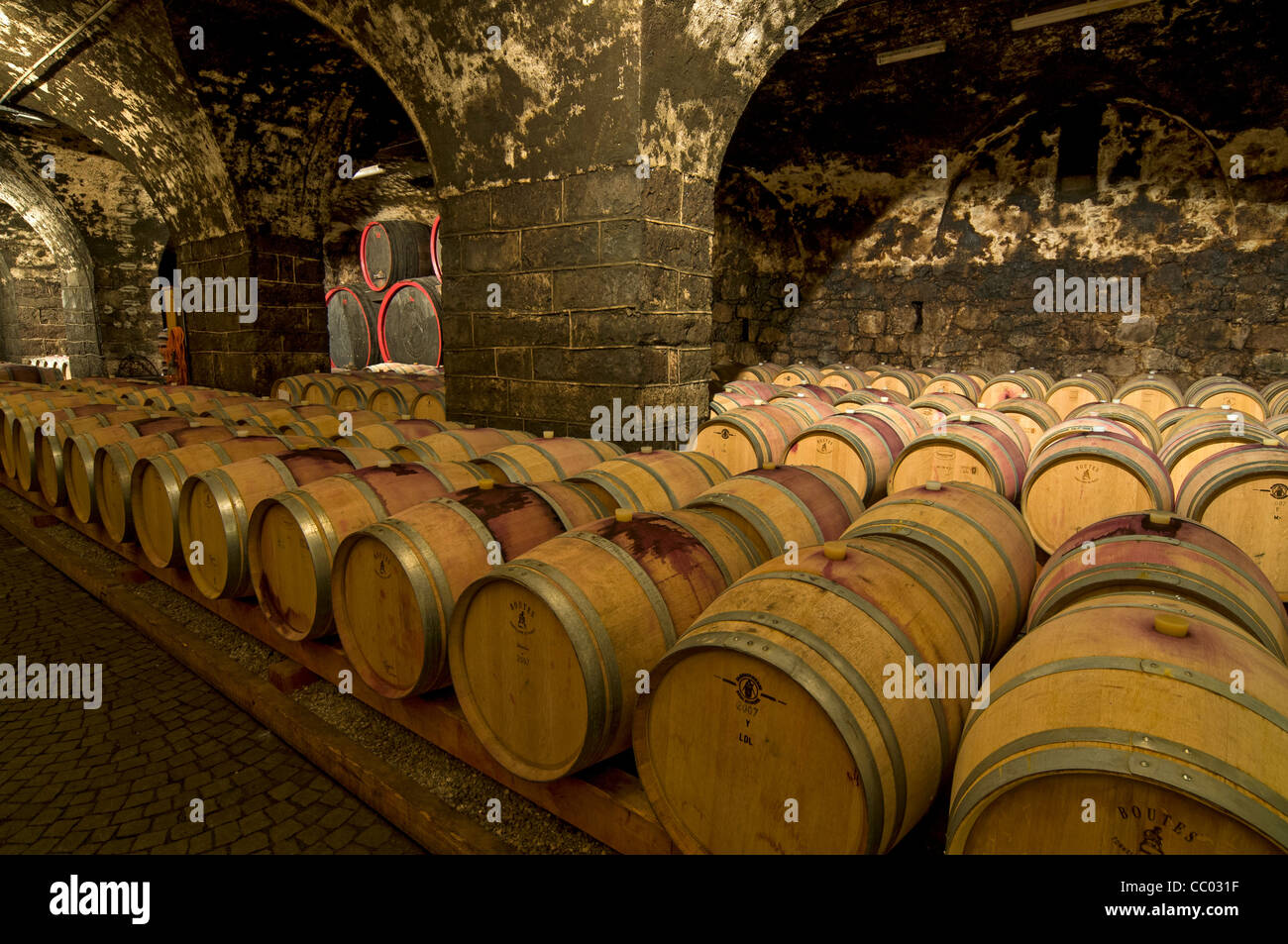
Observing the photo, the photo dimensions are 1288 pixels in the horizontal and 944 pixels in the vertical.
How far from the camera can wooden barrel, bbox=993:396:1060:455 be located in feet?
17.5

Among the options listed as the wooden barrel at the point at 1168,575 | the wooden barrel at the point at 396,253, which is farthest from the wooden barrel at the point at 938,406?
the wooden barrel at the point at 396,253

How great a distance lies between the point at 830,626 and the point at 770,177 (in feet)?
35.4

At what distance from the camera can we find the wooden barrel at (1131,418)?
4883 millimetres

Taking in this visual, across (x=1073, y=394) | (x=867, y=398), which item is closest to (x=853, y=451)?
(x=867, y=398)

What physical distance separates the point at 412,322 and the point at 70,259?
7.73m

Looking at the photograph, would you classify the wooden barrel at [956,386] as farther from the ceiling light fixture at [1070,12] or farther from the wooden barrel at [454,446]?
the wooden barrel at [454,446]

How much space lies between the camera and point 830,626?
5.53ft

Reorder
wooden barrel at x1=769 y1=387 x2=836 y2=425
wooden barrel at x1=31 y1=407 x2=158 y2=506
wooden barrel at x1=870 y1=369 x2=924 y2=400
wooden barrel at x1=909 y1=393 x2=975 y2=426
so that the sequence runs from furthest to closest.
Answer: wooden barrel at x1=870 y1=369 x2=924 y2=400
wooden barrel at x1=909 y1=393 x2=975 y2=426
wooden barrel at x1=769 y1=387 x2=836 y2=425
wooden barrel at x1=31 y1=407 x2=158 y2=506

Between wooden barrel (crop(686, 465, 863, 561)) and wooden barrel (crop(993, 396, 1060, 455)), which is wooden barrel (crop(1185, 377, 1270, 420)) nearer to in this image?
wooden barrel (crop(993, 396, 1060, 455))

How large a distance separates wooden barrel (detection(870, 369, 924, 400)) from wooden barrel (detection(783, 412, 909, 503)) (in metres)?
4.36

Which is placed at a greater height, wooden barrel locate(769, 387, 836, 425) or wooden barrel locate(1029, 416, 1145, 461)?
wooden barrel locate(769, 387, 836, 425)

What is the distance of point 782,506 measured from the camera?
290 centimetres

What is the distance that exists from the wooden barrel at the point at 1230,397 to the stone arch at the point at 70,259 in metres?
17.0

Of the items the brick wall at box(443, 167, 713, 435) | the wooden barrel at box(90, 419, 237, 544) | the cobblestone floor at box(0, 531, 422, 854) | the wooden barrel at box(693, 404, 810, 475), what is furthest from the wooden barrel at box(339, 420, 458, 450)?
the wooden barrel at box(693, 404, 810, 475)
